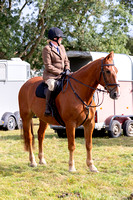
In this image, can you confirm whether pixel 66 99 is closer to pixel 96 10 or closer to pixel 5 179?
pixel 5 179

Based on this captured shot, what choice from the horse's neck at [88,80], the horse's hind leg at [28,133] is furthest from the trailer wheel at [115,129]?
the horse's neck at [88,80]

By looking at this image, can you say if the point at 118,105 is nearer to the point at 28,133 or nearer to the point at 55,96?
the point at 28,133

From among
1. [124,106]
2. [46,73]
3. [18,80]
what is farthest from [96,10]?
[46,73]

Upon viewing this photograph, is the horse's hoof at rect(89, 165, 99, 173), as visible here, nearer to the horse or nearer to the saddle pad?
the horse

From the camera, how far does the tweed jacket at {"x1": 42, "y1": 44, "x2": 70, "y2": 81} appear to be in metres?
6.37

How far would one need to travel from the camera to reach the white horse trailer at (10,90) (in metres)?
14.1

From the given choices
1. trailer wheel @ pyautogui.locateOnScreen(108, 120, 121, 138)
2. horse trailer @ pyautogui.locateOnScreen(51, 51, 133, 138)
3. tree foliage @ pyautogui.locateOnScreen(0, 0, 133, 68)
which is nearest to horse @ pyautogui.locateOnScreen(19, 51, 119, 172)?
horse trailer @ pyautogui.locateOnScreen(51, 51, 133, 138)

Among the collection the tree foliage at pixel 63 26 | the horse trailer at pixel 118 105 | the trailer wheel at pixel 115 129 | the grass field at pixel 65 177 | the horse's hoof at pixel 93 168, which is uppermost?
the tree foliage at pixel 63 26

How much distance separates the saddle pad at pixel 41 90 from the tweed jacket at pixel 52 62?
8.9 inches

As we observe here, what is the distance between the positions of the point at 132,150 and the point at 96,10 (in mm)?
14220

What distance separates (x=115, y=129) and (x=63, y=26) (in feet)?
36.8

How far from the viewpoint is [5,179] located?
5766 millimetres

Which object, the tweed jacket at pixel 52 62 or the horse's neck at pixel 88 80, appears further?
the tweed jacket at pixel 52 62

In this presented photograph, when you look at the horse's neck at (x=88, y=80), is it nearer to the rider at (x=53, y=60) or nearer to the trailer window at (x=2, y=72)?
the rider at (x=53, y=60)
